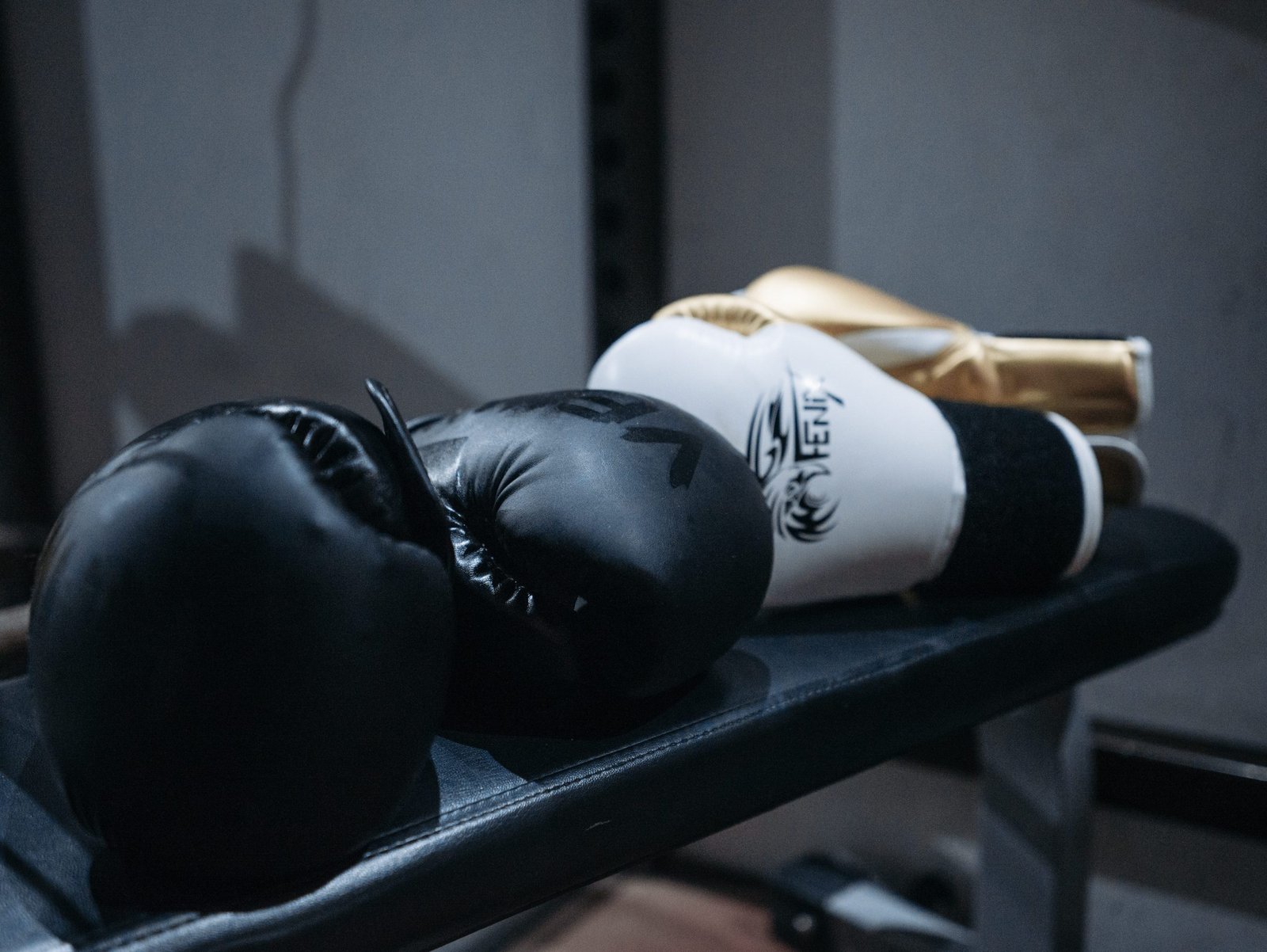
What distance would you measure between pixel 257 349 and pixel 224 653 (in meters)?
1.23

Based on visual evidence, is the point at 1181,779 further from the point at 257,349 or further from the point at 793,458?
the point at 257,349

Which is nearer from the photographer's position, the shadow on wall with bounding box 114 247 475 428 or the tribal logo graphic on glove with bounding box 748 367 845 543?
the tribal logo graphic on glove with bounding box 748 367 845 543

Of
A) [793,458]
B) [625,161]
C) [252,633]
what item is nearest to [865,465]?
[793,458]

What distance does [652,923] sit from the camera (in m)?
1.57

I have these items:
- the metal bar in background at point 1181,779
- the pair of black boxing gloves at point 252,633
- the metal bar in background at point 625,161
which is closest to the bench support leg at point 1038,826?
the metal bar in background at point 1181,779

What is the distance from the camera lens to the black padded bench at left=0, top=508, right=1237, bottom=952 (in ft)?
1.25

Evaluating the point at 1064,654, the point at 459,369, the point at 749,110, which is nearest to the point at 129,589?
the point at 1064,654

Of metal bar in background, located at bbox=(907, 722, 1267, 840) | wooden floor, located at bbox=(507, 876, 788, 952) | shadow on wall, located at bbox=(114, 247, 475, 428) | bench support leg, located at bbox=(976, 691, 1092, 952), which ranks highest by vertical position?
shadow on wall, located at bbox=(114, 247, 475, 428)

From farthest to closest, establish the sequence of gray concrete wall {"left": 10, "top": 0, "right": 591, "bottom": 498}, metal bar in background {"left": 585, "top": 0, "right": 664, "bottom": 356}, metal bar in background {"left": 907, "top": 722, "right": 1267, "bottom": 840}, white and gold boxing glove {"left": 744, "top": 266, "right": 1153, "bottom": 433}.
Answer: metal bar in background {"left": 585, "top": 0, "right": 664, "bottom": 356} → gray concrete wall {"left": 10, "top": 0, "right": 591, "bottom": 498} → metal bar in background {"left": 907, "top": 722, "right": 1267, "bottom": 840} → white and gold boxing glove {"left": 744, "top": 266, "right": 1153, "bottom": 433}

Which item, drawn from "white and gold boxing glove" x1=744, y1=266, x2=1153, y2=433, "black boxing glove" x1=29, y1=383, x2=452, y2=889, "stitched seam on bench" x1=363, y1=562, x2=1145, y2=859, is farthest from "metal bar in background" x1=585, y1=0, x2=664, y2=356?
"black boxing glove" x1=29, y1=383, x2=452, y2=889

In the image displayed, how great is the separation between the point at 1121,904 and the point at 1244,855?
0.62 feet

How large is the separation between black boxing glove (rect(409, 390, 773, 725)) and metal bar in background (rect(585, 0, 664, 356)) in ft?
3.40

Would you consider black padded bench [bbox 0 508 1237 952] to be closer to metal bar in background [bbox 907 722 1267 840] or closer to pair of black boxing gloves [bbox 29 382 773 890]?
pair of black boxing gloves [bbox 29 382 773 890]

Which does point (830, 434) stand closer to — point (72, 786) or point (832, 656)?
point (832, 656)
